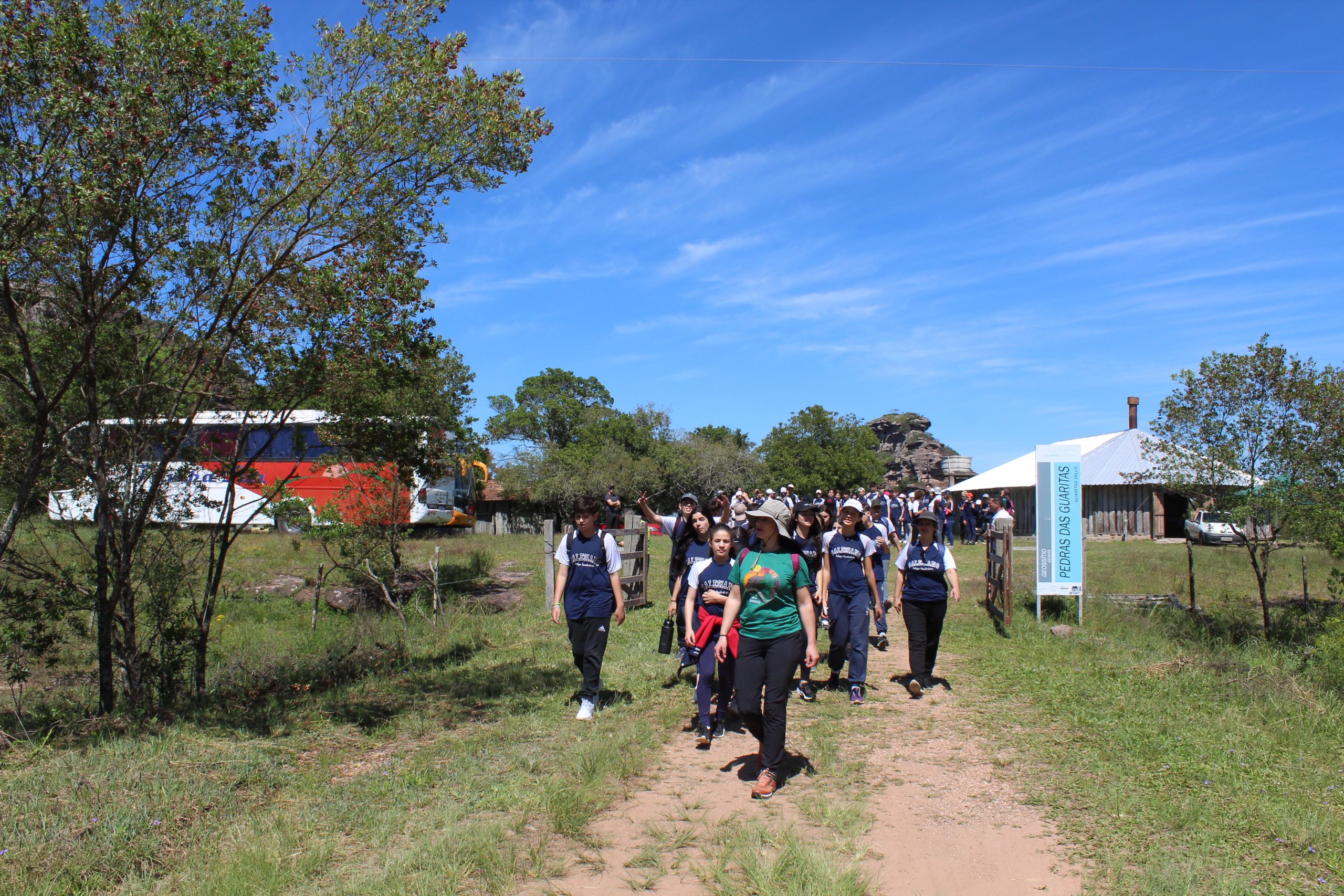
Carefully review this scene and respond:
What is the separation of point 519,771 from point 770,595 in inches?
80.7

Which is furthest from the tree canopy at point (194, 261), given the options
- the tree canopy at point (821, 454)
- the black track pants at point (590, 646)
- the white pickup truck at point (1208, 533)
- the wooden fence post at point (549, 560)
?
the tree canopy at point (821, 454)

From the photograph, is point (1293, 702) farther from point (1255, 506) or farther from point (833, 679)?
point (1255, 506)

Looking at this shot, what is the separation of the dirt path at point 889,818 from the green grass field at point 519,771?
164 mm

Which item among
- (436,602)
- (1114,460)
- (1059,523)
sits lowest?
(436,602)

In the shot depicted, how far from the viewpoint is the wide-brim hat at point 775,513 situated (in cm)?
553

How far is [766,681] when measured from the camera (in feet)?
17.9

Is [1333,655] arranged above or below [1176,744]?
above

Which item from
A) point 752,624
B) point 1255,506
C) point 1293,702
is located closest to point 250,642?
point 752,624

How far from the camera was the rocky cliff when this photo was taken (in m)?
72.2

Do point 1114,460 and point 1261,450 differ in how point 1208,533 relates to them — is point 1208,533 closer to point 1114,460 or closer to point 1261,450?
point 1114,460

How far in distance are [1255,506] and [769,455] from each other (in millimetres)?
49122

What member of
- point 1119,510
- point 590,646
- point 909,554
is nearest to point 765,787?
point 590,646

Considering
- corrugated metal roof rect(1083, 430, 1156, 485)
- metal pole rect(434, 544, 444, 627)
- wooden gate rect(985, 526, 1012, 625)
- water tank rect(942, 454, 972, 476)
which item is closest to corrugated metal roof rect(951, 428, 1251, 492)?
corrugated metal roof rect(1083, 430, 1156, 485)

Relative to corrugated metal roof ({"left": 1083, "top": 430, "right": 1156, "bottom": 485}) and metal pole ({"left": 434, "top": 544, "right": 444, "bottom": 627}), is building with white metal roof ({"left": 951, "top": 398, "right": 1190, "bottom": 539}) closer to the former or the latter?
corrugated metal roof ({"left": 1083, "top": 430, "right": 1156, "bottom": 485})
